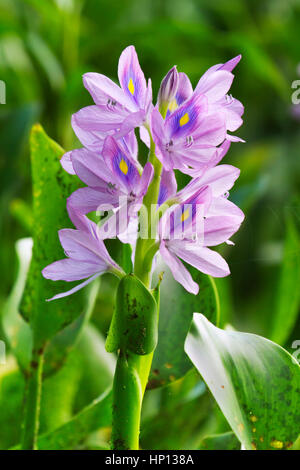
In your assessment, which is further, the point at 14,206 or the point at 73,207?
the point at 14,206

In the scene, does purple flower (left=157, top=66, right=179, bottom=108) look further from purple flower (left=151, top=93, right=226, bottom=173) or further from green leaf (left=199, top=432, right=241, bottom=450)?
green leaf (left=199, top=432, right=241, bottom=450)

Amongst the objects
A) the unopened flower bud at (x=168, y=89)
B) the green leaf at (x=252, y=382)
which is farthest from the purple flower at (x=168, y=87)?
the green leaf at (x=252, y=382)

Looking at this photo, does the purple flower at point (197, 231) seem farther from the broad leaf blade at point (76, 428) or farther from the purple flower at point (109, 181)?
the broad leaf blade at point (76, 428)

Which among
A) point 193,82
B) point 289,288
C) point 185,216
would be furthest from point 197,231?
point 193,82

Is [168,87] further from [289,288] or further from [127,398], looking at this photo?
[289,288]

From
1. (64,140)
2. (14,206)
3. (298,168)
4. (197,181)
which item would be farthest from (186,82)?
(298,168)
